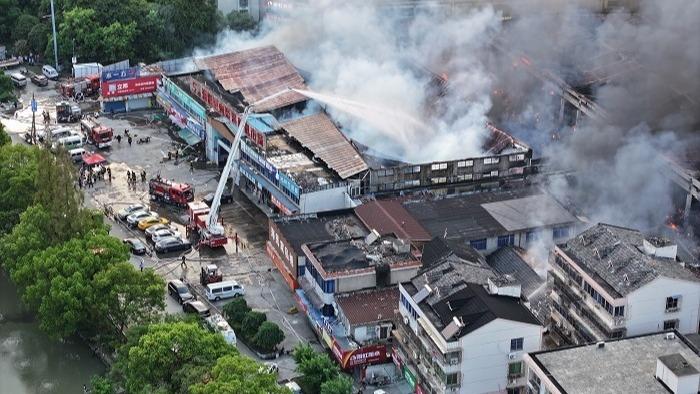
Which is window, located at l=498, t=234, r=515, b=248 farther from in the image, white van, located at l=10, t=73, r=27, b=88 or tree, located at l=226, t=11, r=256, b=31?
white van, located at l=10, t=73, r=27, b=88

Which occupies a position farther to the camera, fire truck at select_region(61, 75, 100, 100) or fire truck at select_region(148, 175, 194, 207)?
fire truck at select_region(61, 75, 100, 100)

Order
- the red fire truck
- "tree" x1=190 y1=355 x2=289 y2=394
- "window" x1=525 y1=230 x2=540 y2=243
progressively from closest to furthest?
"tree" x1=190 y1=355 x2=289 y2=394 → "window" x1=525 y1=230 x2=540 y2=243 → the red fire truck

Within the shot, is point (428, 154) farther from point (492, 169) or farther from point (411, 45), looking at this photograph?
point (411, 45)

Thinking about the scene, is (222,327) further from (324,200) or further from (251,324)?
(324,200)

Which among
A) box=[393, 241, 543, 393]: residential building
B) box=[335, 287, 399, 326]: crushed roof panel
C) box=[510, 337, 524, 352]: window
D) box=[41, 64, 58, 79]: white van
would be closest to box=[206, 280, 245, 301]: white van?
box=[335, 287, 399, 326]: crushed roof panel

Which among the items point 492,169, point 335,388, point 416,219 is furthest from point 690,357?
point 492,169

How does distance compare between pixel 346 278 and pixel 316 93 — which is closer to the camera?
pixel 346 278

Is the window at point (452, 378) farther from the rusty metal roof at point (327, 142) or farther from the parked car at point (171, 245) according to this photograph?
the parked car at point (171, 245)
